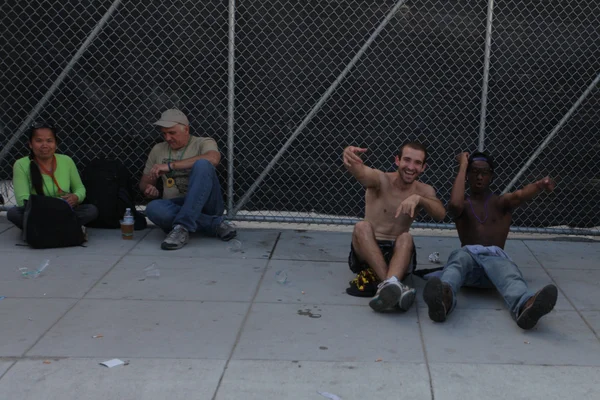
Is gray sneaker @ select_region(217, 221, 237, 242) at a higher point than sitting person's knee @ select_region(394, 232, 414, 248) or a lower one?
lower

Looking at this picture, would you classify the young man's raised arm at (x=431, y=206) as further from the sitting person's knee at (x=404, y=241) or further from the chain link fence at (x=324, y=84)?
the chain link fence at (x=324, y=84)

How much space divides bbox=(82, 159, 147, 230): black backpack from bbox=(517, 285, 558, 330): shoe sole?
12.1ft

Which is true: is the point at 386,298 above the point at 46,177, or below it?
below

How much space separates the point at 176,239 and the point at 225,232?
0.49m

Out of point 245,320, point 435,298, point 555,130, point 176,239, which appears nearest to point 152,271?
point 176,239

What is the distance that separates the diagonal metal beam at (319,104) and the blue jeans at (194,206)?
409 millimetres

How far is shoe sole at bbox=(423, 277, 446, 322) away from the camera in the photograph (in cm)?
447

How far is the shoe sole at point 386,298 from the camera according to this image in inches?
182

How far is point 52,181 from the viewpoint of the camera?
6402 millimetres

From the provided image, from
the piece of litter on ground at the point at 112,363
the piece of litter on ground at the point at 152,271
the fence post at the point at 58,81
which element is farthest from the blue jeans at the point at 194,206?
the piece of litter on ground at the point at 112,363

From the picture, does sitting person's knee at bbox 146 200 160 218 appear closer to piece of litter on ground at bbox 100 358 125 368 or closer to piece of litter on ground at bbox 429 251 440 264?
piece of litter on ground at bbox 429 251 440 264

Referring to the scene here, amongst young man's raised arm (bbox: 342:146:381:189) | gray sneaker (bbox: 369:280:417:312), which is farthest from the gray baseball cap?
gray sneaker (bbox: 369:280:417:312)

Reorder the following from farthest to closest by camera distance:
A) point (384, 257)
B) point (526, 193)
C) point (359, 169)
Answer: point (526, 193)
point (384, 257)
point (359, 169)

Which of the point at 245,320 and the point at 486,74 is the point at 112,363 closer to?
the point at 245,320
